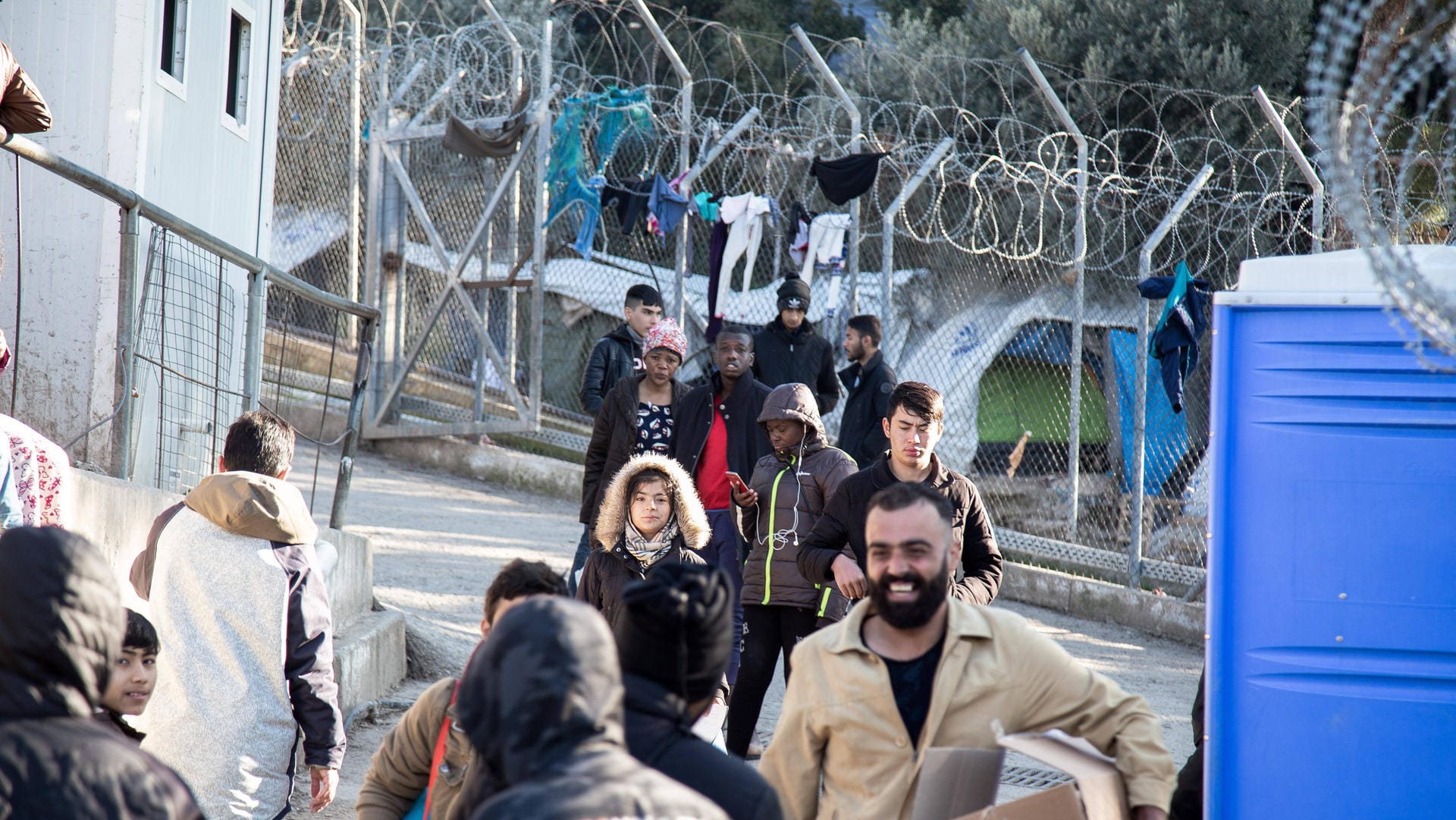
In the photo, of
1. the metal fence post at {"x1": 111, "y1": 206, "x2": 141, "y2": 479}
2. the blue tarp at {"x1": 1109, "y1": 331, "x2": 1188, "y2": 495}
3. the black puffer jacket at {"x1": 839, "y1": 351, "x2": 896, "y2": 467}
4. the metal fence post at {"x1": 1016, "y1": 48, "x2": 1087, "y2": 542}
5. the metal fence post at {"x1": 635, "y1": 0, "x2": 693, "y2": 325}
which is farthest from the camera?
the metal fence post at {"x1": 635, "y1": 0, "x2": 693, "y2": 325}

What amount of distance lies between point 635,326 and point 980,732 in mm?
4878

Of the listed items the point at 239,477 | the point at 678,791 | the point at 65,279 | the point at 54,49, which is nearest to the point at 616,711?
A: the point at 678,791

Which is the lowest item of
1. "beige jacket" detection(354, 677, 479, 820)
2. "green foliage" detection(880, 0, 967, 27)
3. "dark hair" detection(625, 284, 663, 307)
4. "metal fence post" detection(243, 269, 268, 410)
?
"beige jacket" detection(354, 677, 479, 820)

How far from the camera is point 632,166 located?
10477 millimetres

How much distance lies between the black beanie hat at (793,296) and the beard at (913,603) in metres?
4.53

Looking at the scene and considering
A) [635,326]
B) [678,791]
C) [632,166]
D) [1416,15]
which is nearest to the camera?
[678,791]

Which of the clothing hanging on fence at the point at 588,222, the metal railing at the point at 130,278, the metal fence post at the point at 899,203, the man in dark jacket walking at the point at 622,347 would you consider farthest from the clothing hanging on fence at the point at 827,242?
the metal railing at the point at 130,278

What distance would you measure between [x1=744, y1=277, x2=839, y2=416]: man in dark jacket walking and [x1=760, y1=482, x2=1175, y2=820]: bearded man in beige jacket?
4.42 m

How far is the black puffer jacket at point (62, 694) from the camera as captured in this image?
196 cm

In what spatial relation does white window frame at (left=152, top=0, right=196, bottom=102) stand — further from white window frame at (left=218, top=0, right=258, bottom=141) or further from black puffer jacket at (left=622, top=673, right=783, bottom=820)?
black puffer jacket at (left=622, top=673, right=783, bottom=820)

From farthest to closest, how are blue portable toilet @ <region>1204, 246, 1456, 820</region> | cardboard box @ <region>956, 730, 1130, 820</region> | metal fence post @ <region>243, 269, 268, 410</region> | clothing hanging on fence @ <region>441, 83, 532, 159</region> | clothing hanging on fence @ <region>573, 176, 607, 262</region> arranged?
1. clothing hanging on fence @ <region>441, 83, 532, 159</region>
2. clothing hanging on fence @ <region>573, 176, 607, 262</region>
3. metal fence post @ <region>243, 269, 268, 410</region>
4. blue portable toilet @ <region>1204, 246, 1456, 820</region>
5. cardboard box @ <region>956, 730, 1130, 820</region>

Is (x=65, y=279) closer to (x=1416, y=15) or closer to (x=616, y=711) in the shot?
(x=616, y=711)

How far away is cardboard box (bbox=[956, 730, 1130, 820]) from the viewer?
2.73 meters

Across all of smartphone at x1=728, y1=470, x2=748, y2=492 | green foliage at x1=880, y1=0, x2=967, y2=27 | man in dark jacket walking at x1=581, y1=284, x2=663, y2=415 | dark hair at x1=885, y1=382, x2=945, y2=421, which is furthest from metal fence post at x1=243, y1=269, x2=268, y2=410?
green foliage at x1=880, y1=0, x2=967, y2=27
